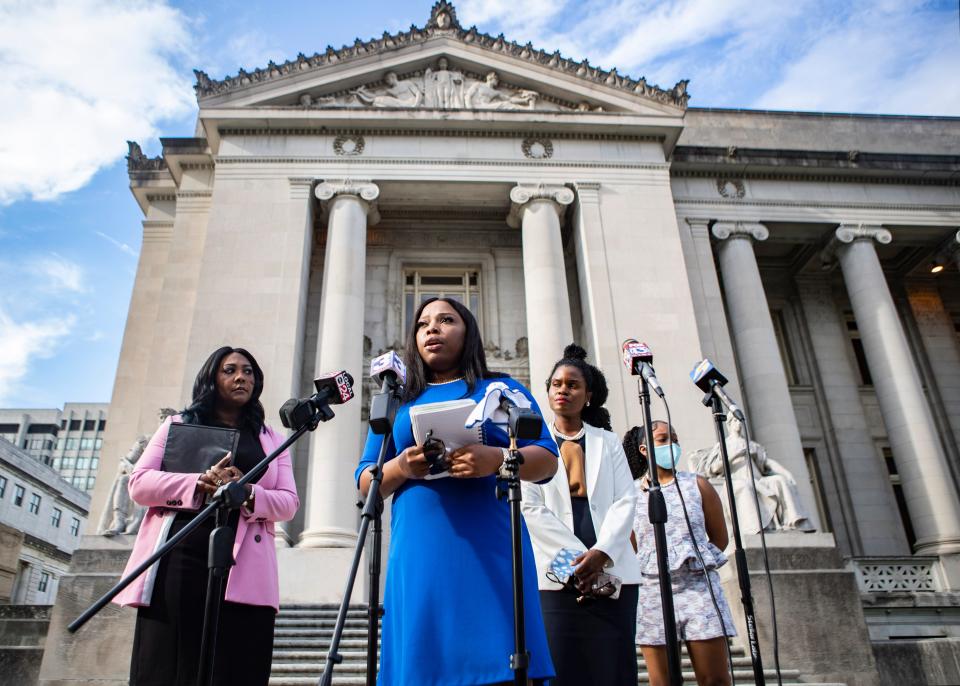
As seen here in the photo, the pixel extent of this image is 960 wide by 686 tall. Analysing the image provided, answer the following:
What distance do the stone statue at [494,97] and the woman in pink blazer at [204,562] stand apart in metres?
15.5

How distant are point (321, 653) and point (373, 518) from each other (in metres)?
7.34

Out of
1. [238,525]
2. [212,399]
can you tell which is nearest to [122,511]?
[212,399]

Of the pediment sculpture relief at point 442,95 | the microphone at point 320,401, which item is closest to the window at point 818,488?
the pediment sculpture relief at point 442,95

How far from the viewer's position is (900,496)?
19625 millimetres

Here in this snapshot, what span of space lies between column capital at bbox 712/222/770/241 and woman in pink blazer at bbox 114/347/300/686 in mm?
16946

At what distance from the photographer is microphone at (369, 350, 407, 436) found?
10.4 ft

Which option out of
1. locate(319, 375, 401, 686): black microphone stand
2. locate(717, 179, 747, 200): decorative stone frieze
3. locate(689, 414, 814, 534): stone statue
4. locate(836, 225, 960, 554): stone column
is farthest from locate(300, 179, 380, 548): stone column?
locate(836, 225, 960, 554): stone column

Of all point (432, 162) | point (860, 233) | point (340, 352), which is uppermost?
point (432, 162)

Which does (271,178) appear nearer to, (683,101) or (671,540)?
(683,101)

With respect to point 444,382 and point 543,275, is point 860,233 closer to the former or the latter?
point 543,275

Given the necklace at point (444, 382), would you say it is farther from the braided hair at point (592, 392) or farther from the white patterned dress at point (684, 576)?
the white patterned dress at point (684, 576)

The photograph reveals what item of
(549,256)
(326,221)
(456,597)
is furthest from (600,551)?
(326,221)

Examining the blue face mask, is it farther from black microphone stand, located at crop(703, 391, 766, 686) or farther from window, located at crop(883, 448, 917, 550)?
window, located at crop(883, 448, 917, 550)

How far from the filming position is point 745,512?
1138cm
